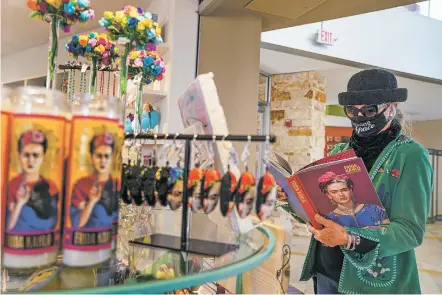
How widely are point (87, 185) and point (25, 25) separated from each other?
3922 mm

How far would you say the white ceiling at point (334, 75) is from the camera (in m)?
5.05

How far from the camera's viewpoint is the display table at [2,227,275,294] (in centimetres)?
58

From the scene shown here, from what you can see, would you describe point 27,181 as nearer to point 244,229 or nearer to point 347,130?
point 244,229

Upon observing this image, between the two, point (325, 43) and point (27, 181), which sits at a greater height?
point (325, 43)

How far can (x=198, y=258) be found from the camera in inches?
31.1

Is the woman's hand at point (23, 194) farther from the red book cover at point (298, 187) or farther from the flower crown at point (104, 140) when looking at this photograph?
the red book cover at point (298, 187)

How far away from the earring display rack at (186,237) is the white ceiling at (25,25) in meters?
1.95

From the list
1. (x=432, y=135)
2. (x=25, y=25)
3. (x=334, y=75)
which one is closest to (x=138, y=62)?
(x=25, y=25)

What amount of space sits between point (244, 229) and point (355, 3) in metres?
2.26

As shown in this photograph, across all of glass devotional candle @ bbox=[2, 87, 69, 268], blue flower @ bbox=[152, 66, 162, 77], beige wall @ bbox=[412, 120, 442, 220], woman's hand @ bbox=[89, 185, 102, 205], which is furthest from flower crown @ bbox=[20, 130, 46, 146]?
beige wall @ bbox=[412, 120, 442, 220]

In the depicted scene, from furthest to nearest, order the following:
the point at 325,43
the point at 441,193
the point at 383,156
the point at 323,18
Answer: the point at 441,193 → the point at 325,43 → the point at 323,18 → the point at 383,156

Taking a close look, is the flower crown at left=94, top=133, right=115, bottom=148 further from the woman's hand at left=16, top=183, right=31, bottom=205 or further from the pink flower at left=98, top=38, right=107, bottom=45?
the pink flower at left=98, top=38, right=107, bottom=45

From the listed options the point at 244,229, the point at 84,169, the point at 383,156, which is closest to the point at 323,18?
the point at 383,156

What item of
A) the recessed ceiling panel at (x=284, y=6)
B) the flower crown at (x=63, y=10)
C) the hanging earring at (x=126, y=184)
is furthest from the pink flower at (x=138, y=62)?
the recessed ceiling panel at (x=284, y=6)
